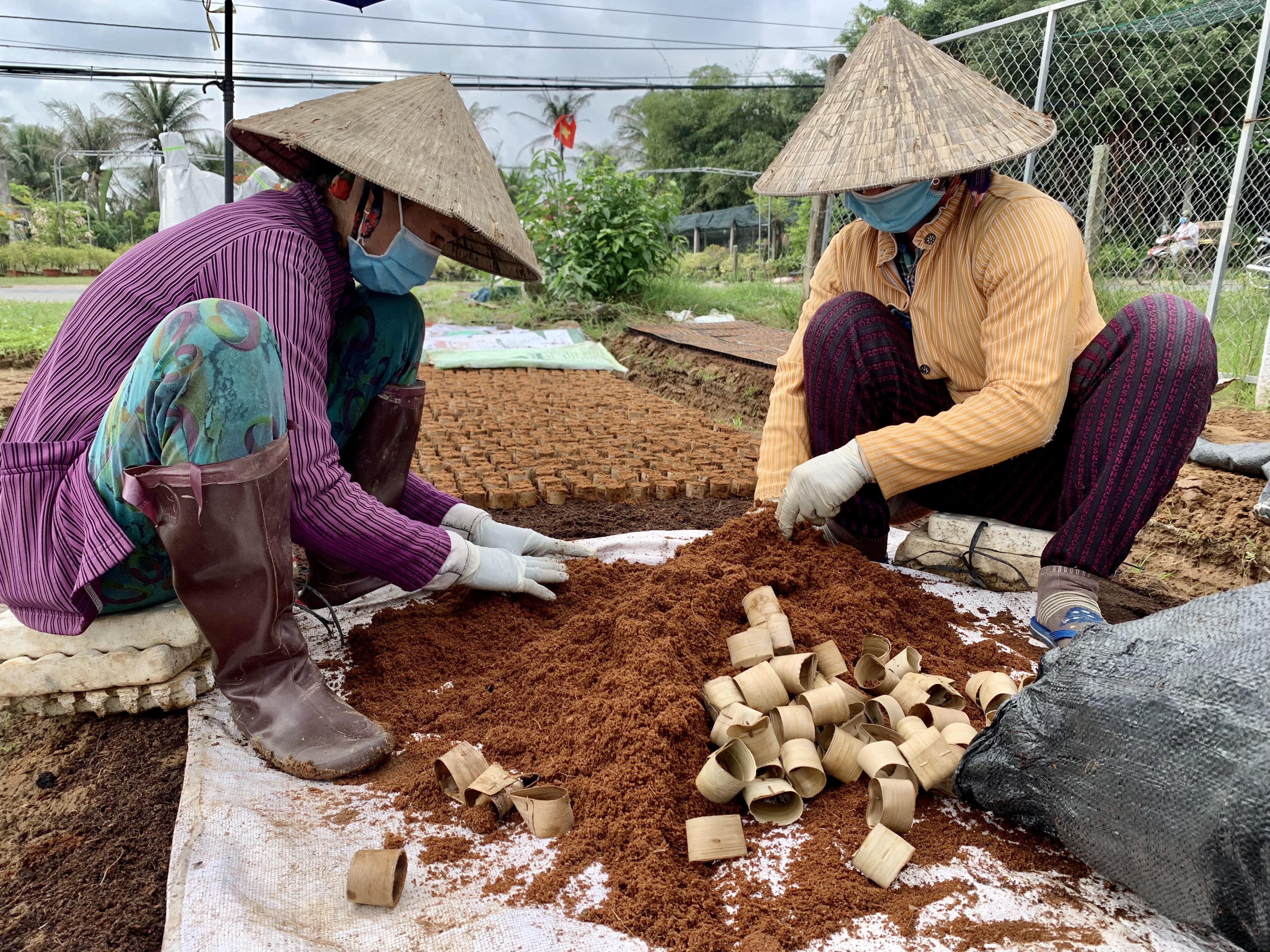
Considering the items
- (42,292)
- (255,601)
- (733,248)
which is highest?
(733,248)

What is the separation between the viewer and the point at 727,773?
1400mm

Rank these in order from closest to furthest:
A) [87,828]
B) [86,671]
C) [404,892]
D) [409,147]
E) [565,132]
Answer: [404,892] → [87,828] → [86,671] → [409,147] → [565,132]

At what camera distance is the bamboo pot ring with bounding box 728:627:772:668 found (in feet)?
5.71

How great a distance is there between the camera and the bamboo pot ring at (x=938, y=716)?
1.60 meters

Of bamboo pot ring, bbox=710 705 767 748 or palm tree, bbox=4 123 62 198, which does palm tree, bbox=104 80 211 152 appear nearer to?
palm tree, bbox=4 123 62 198

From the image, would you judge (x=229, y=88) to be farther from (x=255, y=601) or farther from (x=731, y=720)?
(x=731, y=720)

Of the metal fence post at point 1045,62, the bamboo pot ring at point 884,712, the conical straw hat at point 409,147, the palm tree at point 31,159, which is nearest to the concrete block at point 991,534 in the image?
the bamboo pot ring at point 884,712

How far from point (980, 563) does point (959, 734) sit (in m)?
1.01

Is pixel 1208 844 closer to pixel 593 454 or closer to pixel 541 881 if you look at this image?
pixel 541 881

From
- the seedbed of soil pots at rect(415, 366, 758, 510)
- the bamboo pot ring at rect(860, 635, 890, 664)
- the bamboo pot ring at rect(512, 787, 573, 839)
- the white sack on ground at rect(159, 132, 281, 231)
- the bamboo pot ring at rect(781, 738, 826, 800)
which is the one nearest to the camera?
the bamboo pot ring at rect(512, 787, 573, 839)

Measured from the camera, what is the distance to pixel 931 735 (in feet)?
4.94

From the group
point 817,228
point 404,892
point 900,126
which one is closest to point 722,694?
point 404,892

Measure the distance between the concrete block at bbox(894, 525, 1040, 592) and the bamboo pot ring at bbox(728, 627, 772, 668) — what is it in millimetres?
951

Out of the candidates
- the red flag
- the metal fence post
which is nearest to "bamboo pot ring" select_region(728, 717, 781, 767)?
the metal fence post
